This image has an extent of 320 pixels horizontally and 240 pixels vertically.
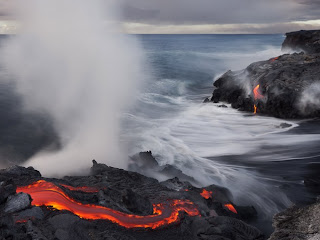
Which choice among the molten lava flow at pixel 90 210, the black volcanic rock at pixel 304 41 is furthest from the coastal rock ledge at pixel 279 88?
the molten lava flow at pixel 90 210

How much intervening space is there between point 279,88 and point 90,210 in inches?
643

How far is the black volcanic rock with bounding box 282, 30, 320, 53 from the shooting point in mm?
34250

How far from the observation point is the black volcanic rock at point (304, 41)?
112 feet

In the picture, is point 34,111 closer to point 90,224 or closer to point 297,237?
point 90,224

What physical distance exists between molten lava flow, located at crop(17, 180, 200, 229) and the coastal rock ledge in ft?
46.6

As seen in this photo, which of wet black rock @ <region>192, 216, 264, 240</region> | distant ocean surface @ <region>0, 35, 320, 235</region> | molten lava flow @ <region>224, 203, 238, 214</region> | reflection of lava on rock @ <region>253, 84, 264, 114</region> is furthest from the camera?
reflection of lava on rock @ <region>253, 84, 264, 114</region>

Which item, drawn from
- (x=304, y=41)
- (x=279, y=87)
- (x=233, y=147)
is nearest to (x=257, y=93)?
(x=279, y=87)

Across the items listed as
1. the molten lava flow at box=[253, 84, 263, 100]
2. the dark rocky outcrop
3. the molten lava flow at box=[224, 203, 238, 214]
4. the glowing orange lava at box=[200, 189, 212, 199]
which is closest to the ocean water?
the molten lava flow at box=[224, 203, 238, 214]

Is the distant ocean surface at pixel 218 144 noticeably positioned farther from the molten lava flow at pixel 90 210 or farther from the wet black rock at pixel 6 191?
the wet black rock at pixel 6 191

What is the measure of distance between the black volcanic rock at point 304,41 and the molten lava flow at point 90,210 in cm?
3193

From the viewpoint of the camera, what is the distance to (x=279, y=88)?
63.8 feet

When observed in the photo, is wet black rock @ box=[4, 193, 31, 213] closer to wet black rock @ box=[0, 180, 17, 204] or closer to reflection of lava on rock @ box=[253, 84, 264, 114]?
wet black rock @ box=[0, 180, 17, 204]

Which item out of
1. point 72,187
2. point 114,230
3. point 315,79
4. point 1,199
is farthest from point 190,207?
point 315,79

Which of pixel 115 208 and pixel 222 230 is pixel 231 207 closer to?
pixel 222 230
